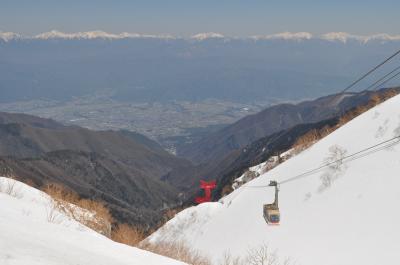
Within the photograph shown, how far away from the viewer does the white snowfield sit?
90.6ft

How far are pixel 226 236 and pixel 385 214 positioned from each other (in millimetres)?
17492

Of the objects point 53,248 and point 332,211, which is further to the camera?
point 332,211

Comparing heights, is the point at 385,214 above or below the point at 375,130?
below

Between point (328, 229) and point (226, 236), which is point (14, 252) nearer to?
point (328, 229)

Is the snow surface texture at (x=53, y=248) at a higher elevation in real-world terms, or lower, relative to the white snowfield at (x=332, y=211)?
lower

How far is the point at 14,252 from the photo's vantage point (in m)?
10.1

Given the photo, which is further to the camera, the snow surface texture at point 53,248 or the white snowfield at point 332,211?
the white snowfield at point 332,211

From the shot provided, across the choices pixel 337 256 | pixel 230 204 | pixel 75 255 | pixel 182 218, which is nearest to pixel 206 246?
pixel 230 204

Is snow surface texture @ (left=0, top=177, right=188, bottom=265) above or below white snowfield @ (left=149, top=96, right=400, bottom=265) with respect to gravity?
below

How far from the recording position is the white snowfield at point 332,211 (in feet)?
90.6

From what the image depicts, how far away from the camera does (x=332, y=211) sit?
1302 inches

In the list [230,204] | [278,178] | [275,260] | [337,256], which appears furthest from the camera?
[230,204]

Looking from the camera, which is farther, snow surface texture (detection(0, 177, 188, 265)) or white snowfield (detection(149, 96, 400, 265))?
white snowfield (detection(149, 96, 400, 265))

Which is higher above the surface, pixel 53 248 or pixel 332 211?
pixel 332 211
